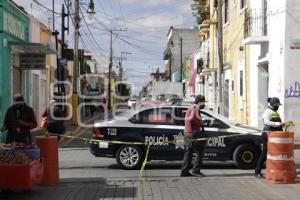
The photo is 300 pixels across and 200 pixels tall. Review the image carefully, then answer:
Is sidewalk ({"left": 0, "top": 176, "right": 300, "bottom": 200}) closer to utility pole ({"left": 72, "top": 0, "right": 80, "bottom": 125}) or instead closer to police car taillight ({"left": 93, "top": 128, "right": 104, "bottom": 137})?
police car taillight ({"left": 93, "top": 128, "right": 104, "bottom": 137})

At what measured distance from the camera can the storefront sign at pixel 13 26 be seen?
911 inches

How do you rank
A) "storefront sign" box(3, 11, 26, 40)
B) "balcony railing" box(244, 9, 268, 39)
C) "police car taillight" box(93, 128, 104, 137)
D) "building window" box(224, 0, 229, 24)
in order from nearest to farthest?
"police car taillight" box(93, 128, 104, 137), "storefront sign" box(3, 11, 26, 40), "balcony railing" box(244, 9, 268, 39), "building window" box(224, 0, 229, 24)

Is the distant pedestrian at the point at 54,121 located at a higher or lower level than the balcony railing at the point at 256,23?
lower

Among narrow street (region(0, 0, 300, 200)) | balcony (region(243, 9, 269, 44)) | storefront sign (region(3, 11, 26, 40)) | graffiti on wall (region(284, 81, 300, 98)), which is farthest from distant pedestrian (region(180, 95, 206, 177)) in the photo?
balcony (region(243, 9, 269, 44))

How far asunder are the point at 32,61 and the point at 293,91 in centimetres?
1105

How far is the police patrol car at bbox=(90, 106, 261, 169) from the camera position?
1465cm

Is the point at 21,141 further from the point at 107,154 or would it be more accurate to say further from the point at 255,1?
the point at 255,1

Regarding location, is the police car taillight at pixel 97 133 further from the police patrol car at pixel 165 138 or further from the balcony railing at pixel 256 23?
the balcony railing at pixel 256 23

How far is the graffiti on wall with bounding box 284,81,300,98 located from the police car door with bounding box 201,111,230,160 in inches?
338

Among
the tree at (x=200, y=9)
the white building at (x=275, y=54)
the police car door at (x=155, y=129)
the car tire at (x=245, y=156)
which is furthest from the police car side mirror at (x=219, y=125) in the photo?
the tree at (x=200, y=9)

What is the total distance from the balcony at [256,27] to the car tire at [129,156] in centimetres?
1183

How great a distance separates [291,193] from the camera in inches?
429

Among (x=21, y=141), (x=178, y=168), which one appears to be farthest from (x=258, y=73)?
(x=21, y=141)

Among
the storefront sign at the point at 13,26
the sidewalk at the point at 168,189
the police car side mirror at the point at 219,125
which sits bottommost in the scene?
the sidewalk at the point at 168,189
